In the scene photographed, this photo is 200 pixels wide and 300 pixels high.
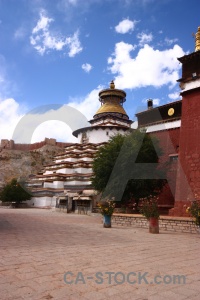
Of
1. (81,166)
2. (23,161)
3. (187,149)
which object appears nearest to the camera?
(187,149)

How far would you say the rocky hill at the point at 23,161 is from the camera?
47.9 m

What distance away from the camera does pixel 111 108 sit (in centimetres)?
4375

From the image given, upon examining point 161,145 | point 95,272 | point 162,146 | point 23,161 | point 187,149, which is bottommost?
point 95,272

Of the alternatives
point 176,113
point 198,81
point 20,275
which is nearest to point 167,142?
point 176,113

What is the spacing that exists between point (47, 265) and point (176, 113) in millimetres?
19558

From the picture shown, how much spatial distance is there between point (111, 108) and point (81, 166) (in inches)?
555

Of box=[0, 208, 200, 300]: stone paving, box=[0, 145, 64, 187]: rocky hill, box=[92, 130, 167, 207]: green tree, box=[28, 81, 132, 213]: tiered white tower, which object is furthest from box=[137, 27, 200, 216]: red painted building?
box=[0, 145, 64, 187]: rocky hill

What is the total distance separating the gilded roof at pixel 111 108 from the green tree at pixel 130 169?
963 inches

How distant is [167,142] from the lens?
21.5 metres

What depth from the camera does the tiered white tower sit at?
24.9m

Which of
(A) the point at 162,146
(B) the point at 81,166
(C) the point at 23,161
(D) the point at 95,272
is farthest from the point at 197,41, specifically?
(C) the point at 23,161

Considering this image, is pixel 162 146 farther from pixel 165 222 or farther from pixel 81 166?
pixel 81 166

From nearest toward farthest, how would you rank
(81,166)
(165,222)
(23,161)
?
(165,222), (81,166), (23,161)

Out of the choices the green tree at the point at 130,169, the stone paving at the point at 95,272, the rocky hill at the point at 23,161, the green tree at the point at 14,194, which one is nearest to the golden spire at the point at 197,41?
the green tree at the point at 130,169
